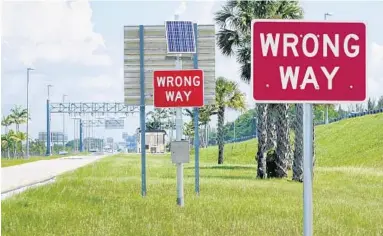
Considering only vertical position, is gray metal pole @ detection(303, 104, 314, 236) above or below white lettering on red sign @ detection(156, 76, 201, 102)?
below

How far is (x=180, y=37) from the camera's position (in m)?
22.0

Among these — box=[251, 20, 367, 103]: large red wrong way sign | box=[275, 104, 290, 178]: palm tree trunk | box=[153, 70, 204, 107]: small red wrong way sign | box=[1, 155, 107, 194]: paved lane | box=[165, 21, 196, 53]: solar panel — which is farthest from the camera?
box=[275, 104, 290, 178]: palm tree trunk

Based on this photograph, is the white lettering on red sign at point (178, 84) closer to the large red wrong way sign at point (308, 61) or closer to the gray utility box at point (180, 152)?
the gray utility box at point (180, 152)

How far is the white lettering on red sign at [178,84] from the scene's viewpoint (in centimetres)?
2008

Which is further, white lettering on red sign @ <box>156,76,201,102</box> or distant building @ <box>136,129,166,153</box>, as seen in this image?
distant building @ <box>136,129,166,153</box>

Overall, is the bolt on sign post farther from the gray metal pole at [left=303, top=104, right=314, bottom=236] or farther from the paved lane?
the paved lane

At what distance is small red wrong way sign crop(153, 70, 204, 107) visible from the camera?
20047 mm

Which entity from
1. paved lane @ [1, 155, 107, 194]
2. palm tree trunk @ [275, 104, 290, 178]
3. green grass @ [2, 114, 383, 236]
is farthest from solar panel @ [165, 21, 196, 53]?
palm tree trunk @ [275, 104, 290, 178]

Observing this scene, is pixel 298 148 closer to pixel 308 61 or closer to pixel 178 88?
pixel 178 88

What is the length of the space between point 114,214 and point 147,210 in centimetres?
103

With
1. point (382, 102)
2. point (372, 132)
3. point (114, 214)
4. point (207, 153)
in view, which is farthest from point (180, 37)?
point (382, 102)

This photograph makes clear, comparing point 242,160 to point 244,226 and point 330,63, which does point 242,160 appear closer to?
point 244,226

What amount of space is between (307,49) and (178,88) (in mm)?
13869

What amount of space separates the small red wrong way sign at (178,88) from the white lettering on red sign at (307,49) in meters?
13.5
